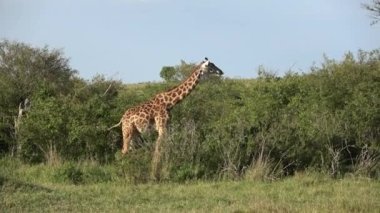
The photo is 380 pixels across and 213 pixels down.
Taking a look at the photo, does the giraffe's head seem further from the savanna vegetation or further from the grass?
the grass

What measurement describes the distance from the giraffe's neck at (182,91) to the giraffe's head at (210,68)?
0.19m

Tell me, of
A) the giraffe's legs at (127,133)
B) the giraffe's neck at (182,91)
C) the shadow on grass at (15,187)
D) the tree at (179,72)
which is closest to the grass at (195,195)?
the shadow on grass at (15,187)

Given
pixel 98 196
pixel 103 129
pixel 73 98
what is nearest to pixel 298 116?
pixel 103 129

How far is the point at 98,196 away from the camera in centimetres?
1145

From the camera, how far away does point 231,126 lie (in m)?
15.4

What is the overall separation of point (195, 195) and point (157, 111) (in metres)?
5.65

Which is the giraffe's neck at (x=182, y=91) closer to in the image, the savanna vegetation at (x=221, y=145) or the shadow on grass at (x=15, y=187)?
the savanna vegetation at (x=221, y=145)

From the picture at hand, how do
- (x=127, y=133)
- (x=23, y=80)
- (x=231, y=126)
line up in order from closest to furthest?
(x=231, y=126) → (x=127, y=133) → (x=23, y=80)

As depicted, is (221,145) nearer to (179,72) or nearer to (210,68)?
(210,68)

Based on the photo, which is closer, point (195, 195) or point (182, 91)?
point (195, 195)

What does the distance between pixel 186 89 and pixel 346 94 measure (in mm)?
4899

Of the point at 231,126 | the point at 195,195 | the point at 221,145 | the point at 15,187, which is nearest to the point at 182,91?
the point at 231,126

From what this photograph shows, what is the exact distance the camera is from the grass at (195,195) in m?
9.80

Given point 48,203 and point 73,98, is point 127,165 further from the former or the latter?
point 73,98
